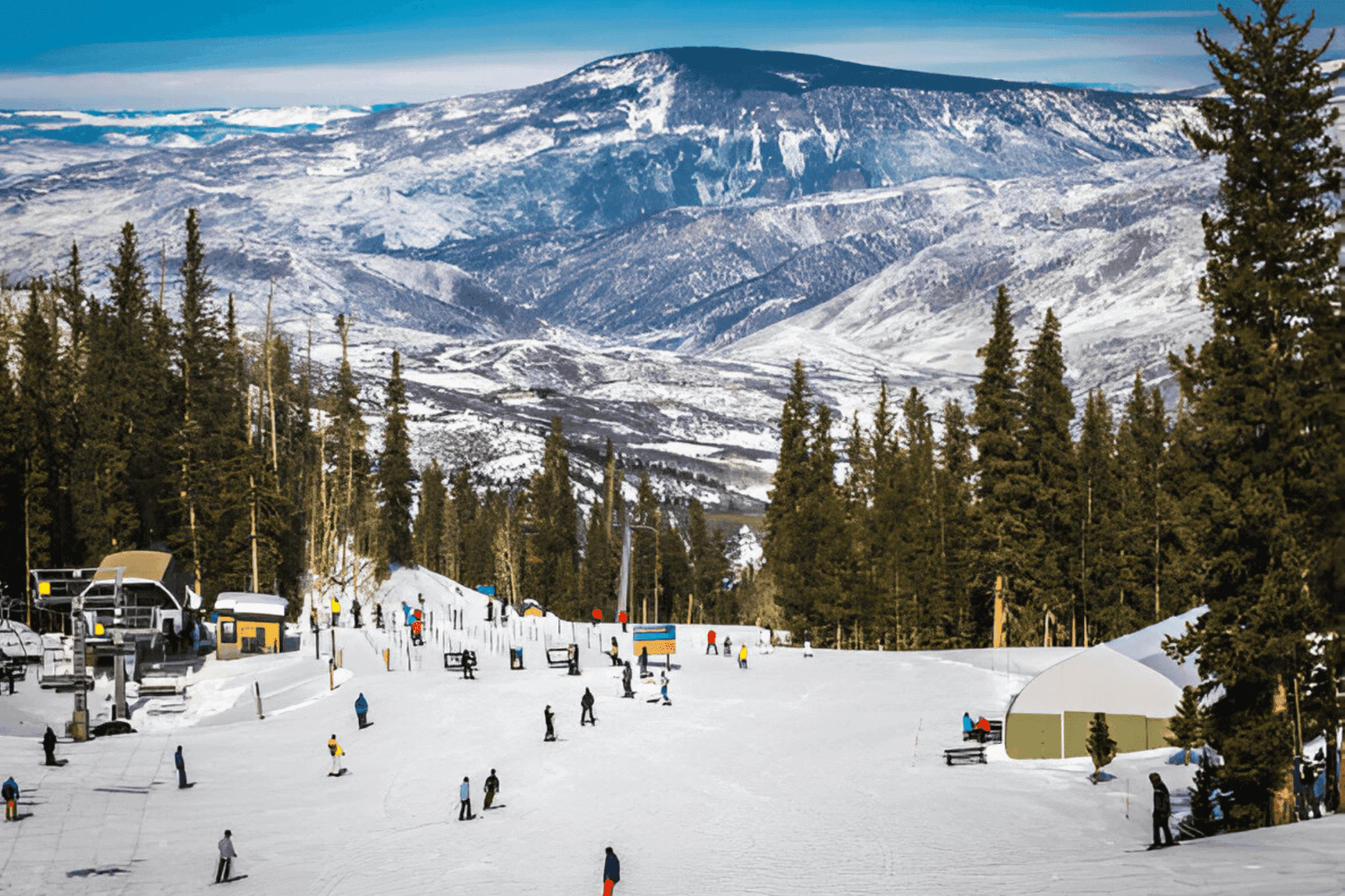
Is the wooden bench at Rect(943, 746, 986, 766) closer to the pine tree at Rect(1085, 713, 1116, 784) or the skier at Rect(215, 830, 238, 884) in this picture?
the pine tree at Rect(1085, 713, 1116, 784)

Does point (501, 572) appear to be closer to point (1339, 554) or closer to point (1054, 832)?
point (1054, 832)

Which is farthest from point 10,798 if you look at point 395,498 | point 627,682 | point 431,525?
point 431,525

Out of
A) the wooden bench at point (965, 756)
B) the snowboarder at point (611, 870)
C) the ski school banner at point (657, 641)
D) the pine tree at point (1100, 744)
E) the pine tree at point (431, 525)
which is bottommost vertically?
the snowboarder at point (611, 870)

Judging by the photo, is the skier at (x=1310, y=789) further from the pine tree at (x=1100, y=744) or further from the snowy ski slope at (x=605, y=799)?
the pine tree at (x=1100, y=744)

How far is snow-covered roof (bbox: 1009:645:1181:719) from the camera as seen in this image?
3991 centimetres

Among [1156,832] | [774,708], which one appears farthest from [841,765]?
[1156,832]

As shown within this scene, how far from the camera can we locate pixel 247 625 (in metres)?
62.8

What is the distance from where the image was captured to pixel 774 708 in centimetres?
4969

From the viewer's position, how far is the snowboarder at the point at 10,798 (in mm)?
34375

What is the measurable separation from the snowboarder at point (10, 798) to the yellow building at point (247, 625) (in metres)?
27.8

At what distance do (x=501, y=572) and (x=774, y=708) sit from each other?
70.3 m

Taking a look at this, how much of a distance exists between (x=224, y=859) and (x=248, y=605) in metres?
33.7

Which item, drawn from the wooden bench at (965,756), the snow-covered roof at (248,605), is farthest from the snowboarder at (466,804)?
the snow-covered roof at (248,605)

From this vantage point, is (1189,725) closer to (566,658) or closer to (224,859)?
(224,859)
